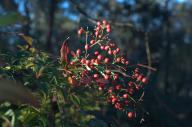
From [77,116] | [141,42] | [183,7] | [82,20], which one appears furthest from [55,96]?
[183,7]

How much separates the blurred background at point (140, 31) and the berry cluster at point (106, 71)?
415 millimetres

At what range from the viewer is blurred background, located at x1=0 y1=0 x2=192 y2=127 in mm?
6511

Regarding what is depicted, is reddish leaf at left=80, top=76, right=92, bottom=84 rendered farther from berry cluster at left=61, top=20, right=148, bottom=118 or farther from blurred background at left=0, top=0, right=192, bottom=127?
blurred background at left=0, top=0, right=192, bottom=127

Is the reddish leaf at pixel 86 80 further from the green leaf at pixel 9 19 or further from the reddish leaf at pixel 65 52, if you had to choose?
the green leaf at pixel 9 19

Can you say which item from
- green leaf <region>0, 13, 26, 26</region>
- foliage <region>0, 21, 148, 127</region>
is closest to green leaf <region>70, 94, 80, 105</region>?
foliage <region>0, 21, 148, 127</region>

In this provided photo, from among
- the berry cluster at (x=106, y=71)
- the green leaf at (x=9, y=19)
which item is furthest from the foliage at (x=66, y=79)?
the green leaf at (x=9, y=19)

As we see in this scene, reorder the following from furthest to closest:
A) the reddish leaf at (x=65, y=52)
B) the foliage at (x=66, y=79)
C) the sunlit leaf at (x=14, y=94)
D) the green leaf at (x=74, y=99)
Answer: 1. the green leaf at (x=74, y=99)
2. the reddish leaf at (x=65, y=52)
3. the foliage at (x=66, y=79)
4. the sunlit leaf at (x=14, y=94)

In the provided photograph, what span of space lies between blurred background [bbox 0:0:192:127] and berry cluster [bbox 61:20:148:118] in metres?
0.42

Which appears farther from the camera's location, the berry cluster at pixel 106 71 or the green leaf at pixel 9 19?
the green leaf at pixel 9 19

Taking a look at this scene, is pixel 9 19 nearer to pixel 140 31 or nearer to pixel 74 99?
pixel 74 99

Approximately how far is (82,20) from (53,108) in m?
4.93

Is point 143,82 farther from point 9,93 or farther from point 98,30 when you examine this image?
point 9,93

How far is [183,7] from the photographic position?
131 ft

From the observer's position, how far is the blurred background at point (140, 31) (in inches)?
256
